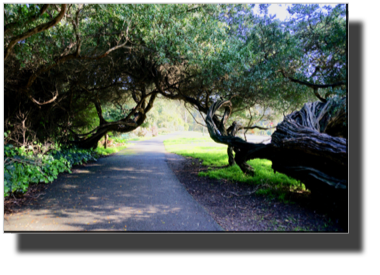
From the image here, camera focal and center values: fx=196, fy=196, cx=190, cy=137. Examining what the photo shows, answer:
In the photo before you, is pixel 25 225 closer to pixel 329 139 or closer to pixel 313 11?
pixel 329 139

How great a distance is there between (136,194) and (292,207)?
11.2ft

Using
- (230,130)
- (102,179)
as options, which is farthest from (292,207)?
(102,179)

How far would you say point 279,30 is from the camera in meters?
5.54

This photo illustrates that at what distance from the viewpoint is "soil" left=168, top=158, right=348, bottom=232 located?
3168 millimetres

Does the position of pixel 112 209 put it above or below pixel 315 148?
below

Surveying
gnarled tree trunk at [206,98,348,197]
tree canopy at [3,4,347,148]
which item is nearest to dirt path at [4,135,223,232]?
gnarled tree trunk at [206,98,348,197]

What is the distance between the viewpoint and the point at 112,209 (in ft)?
12.5

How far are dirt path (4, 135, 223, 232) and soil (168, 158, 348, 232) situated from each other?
341 millimetres

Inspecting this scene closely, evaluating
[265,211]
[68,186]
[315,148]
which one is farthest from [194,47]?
[68,186]

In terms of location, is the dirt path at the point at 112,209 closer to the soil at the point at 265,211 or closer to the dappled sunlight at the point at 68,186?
the dappled sunlight at the point at 68,186

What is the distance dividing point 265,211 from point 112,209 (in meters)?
2.97

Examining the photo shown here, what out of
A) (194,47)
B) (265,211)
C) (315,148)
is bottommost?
(265,211)

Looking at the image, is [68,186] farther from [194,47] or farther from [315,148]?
[315,148]

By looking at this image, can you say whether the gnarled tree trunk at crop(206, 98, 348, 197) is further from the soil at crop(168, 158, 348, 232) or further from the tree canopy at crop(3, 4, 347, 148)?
the tree canopy at crop(3, 4, 347, 148)
